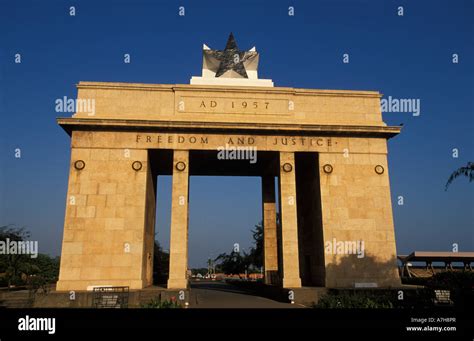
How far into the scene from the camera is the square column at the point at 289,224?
996 inches

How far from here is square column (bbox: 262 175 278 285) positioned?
31.8 meters

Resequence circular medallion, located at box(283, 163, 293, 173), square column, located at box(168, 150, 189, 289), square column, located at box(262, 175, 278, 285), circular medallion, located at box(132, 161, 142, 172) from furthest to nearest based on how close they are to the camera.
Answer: square column, located at box(262, 175, 278, 285) < circular medallion, located at box(283, 163, 293, 173) < circular medallion, located at box(132, 161, 142, 172) < square column, located at box(168, 150, 189, 289)

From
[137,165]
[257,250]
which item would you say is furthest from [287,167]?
Result: [257,250]

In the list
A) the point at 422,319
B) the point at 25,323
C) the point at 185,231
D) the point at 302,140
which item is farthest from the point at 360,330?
the point at 302,140

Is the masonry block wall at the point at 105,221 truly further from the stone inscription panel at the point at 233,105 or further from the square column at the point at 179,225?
the stone inscription panel at the point at 233,105

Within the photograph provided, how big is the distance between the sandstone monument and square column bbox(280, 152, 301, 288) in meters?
0.07

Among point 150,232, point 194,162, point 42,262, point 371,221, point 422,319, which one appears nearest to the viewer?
point 422,319

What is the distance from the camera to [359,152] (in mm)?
Answer: 27781

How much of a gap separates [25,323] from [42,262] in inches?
2315

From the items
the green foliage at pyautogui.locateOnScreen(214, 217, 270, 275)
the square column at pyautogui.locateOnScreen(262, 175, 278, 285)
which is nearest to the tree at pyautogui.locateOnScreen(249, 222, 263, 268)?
the green foliage at pyautogui.locateOnScreen(214, 217, 270, 275)

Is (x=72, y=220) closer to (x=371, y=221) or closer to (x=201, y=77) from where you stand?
(x=201, y=77)
